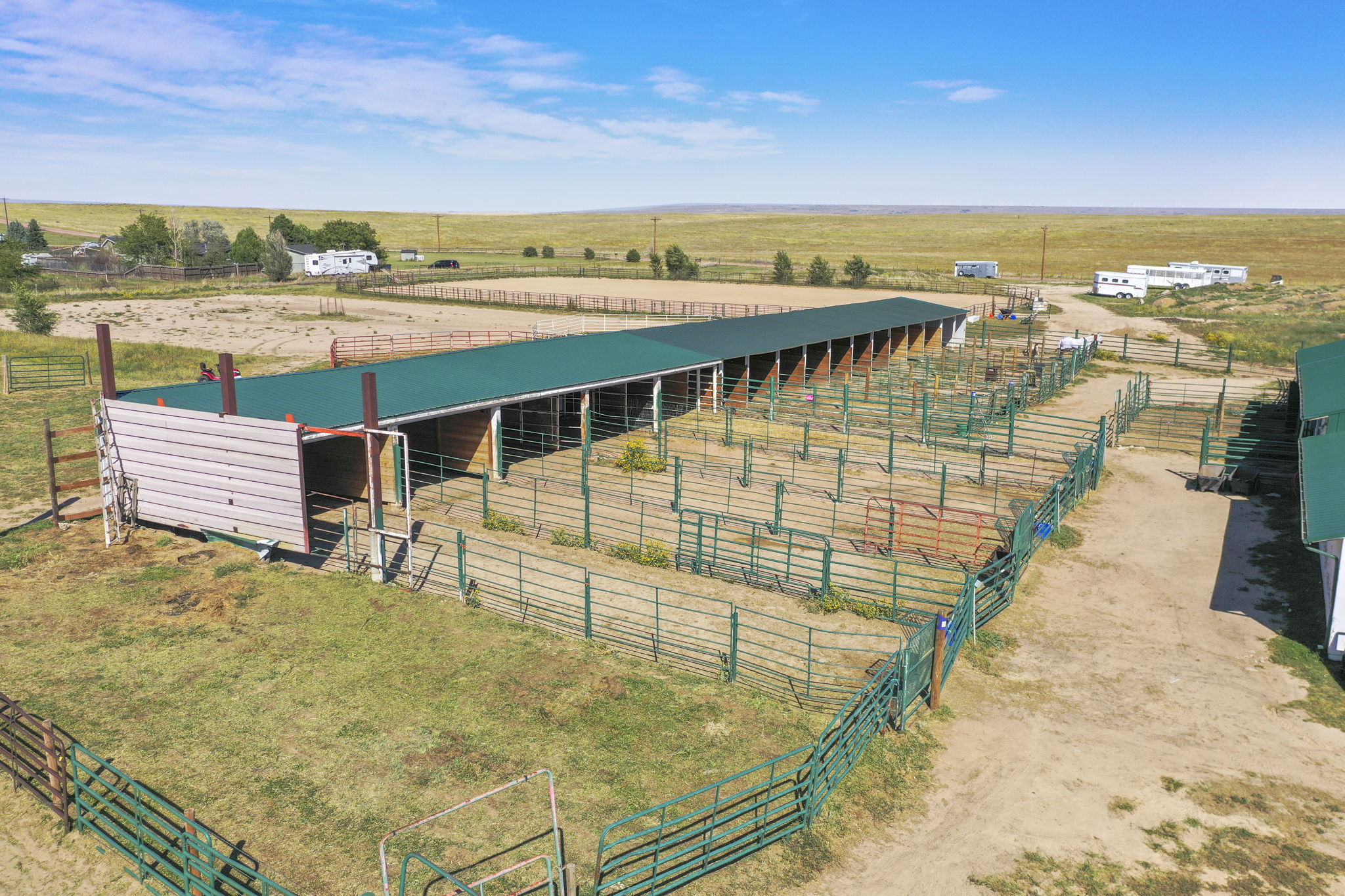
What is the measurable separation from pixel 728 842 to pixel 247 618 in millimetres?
9298

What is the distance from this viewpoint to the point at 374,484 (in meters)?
16.8

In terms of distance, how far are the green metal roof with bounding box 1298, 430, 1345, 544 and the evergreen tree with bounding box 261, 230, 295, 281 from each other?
8472 centimetres

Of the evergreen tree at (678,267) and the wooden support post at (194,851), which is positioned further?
the evergreen tree at (678,267)

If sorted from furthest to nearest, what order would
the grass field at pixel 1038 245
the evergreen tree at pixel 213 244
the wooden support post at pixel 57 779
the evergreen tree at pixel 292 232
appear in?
the grass field at pixel 1038 245 < the evergreen tree at pixel 292 232 < the evergreen tree at pixel 213 244 < the wooden support post at pixel 57 779

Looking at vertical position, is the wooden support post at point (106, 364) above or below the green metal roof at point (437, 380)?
above

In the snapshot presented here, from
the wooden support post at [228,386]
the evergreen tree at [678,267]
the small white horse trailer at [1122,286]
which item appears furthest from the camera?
the evergreen tree at [678,267]

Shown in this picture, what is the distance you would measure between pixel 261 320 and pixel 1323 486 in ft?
185

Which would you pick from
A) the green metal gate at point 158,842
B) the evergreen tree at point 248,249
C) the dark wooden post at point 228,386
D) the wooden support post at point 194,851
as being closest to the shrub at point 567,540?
the dark wooden post at point 228,386

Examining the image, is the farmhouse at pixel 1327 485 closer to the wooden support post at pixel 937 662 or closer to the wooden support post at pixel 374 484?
the wooden support post at pixel 937 662

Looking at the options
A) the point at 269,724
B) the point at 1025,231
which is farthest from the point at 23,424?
the point at 1025,231

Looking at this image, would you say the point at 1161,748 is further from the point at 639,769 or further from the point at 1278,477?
the point at 1278,477

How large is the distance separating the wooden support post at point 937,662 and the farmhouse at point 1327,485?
652 centimetres

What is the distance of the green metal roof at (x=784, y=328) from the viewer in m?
Result: 34.8

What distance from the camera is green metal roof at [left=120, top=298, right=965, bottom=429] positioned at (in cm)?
2120
